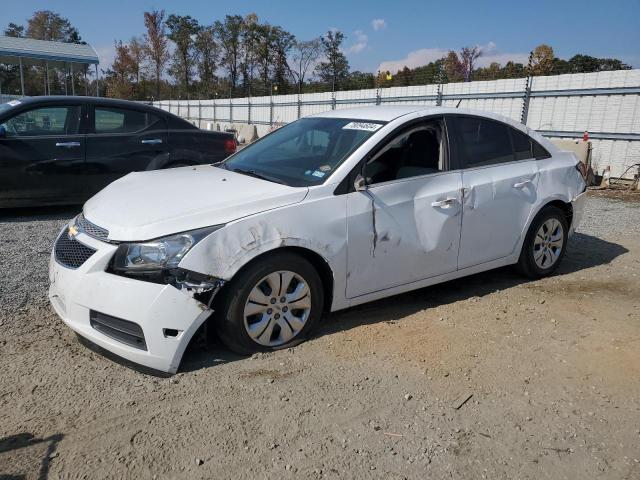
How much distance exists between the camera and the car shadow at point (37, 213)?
7125 mm

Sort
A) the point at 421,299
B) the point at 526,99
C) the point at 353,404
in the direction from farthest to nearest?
the point at 526,99
the point at 421,299
the point at 353,404

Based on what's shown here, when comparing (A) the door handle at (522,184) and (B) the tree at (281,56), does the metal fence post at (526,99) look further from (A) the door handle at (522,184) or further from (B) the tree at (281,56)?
(B) the tree at (281,56)

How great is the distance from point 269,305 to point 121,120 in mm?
5090

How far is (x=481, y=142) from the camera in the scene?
4.73m

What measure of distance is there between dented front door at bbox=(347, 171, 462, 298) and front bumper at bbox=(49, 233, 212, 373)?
1203 mm

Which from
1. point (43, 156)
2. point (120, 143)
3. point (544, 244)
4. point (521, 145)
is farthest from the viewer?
point (120, 143)

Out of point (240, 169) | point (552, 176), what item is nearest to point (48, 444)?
point (240, 169)

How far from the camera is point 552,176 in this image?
5.16 meters

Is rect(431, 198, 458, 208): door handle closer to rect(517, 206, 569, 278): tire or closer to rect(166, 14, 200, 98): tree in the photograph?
rect(517, 206, 569, 278): tire

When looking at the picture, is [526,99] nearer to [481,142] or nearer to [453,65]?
[481,142]

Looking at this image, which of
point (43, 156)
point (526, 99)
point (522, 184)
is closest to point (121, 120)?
point (43, 156)

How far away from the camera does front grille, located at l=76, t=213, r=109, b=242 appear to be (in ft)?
10.9

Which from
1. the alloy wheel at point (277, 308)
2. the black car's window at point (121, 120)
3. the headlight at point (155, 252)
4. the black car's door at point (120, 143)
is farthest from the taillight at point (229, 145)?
the headlight at point (155, 252)

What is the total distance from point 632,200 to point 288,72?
158 ft
